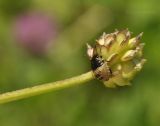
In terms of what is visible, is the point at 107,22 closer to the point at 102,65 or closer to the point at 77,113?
the point at 77,113

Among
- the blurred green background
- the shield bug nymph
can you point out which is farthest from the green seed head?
the blurred green background

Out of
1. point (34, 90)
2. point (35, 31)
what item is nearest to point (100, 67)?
point (34, 90)

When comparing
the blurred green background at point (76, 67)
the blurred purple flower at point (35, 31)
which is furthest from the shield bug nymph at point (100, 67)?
the blurred purple flower at point (35, 31)

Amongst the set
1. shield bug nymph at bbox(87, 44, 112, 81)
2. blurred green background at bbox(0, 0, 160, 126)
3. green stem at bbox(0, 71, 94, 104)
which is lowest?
blurred green background at bbox(0, 0, 160, 126)

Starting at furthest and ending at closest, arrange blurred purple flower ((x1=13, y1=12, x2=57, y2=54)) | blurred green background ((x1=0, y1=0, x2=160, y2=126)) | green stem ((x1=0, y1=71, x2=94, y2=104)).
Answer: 1. blurred purple flower ((x1=13, y1=12, x2=57, y2=54))
2. blurred green background ((x1=0, y1=0, x2=160, y2=126))
3. green stem ((x1=0, y1=71, x2=94, y2=104))

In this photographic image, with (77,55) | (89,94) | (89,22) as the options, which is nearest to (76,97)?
(89,94)

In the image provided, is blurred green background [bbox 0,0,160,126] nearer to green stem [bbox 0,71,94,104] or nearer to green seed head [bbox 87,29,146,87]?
green seed head [bbox 87,29,146,87]

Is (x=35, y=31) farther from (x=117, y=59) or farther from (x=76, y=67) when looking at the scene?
(x=117, y=59)
